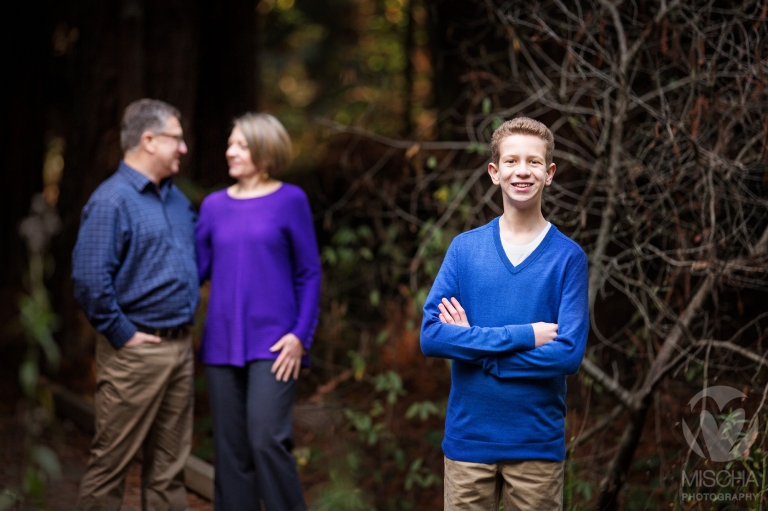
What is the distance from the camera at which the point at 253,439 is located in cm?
414

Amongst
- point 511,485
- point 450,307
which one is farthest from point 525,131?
point 511,485

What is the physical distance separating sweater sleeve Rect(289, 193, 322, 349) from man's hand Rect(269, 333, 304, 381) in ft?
0.24

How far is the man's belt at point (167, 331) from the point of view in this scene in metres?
4.26

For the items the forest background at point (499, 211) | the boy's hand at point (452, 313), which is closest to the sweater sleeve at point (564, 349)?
the boy's hand at point (452, 313)

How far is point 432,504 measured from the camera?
5.77 metres

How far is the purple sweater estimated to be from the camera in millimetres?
4191

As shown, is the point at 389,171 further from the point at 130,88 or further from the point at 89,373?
the point at 89,373

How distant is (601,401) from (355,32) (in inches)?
660

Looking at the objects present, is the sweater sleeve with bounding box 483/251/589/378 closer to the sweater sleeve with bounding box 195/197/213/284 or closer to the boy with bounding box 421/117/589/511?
the boy with bounding box 421/117/589/511

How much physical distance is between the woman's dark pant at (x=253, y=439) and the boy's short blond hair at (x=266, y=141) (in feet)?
3.55

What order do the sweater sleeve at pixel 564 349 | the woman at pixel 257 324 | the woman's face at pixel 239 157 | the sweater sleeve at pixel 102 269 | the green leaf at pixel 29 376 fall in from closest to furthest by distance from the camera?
1. the green leaf at pixel 29 376
2. the sweater sleeve at pixel 564 349
3. the sweater sleeve at pixel 102 269
4. the woman at pixel 257 324
5. the woman's face at pixel 239 157

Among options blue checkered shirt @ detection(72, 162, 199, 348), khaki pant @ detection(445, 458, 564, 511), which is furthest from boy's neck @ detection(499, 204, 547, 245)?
blue checkered shirt @ detection(72, 162, 199, 348)

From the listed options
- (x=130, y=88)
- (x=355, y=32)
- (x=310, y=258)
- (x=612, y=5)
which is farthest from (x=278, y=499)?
(x=355, y=32)

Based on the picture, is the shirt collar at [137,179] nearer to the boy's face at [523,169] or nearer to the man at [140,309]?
the man at [140,309]
